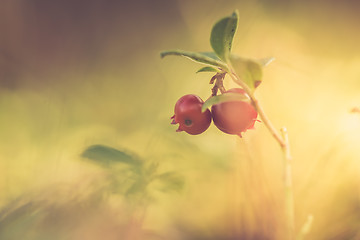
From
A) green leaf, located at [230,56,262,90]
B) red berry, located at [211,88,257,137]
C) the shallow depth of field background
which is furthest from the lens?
the shallow depth of field background

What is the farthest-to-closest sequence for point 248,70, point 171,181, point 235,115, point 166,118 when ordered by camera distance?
point 166,118, point 171,181, point 235,115, point 248,70

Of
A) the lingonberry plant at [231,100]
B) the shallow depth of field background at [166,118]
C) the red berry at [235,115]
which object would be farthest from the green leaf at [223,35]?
the shallow depth of field background at [166,118]

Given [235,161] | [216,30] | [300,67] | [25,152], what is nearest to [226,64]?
[216,30]

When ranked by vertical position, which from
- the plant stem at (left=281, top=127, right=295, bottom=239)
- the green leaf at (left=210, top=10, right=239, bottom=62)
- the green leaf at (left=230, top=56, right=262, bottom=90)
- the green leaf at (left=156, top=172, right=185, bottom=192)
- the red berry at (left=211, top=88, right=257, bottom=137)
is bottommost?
the plant stem at (left=281, top=127, right=295, bottom=239)

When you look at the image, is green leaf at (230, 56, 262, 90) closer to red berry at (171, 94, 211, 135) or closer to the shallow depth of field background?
red berry at (171, 94, 211, 135)

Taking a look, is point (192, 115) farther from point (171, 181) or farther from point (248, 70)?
point (171, 181)

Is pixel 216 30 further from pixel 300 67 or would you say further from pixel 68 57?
pixel 68 57

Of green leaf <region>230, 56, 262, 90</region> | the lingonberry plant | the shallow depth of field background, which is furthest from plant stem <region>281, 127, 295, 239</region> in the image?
the shallow depth of field background

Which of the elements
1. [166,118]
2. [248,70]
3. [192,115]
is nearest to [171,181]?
[166,118]
